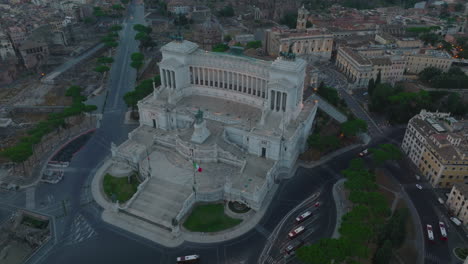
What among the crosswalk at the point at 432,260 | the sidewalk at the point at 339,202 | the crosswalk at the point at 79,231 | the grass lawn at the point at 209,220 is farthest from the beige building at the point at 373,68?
the crosswalk at the point at 79,231

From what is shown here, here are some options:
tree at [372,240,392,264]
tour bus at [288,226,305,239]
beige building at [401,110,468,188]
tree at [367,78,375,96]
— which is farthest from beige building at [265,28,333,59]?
tree at [372,240,392,264]

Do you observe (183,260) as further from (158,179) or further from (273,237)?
(158,179)

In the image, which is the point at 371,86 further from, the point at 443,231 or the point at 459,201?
the point at 443,231

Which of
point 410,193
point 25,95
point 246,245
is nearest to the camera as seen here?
point 246,245

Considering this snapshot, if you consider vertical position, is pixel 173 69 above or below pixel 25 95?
above

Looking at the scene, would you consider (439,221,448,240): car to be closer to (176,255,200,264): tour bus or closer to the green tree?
(176,255,200,264): tour bus

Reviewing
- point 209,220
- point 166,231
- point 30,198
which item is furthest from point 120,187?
point 209,220

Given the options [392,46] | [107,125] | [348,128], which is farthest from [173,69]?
[392,46]
